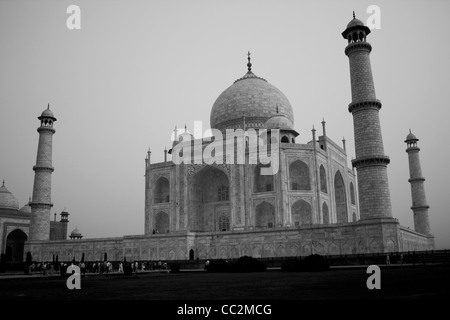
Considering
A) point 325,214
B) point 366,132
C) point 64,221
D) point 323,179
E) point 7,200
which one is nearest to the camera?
point 366,132

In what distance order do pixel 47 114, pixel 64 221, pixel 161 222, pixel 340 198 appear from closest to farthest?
pixel 161 222
pixel 340 198
pixel 47 114
pixel 64 221

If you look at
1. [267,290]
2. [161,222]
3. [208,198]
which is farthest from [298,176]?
[267,290]

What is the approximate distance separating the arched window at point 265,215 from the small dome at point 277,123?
5742mm

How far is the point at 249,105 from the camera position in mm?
30375

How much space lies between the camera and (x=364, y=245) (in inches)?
693

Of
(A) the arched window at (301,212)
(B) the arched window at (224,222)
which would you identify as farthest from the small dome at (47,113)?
(A) the arched window at (301,212)

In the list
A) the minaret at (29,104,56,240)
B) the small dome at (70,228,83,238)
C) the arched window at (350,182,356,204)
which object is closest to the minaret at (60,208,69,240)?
the small dome at (70,228,83,238)

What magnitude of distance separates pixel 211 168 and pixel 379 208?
1255 cm

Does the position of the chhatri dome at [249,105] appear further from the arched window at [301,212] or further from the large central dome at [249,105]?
the arched window at [301,212]

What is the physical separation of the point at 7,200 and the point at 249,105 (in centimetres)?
2166

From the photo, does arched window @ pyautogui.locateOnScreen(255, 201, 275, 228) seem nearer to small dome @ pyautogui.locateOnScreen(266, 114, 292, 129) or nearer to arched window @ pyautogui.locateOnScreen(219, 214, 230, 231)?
arched window @ pyautogui.locateOnScreen(219, 214, 230, 231)

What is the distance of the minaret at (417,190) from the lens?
2673 centimetres

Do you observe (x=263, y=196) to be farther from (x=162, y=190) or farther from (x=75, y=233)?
(x=75, y=233)
